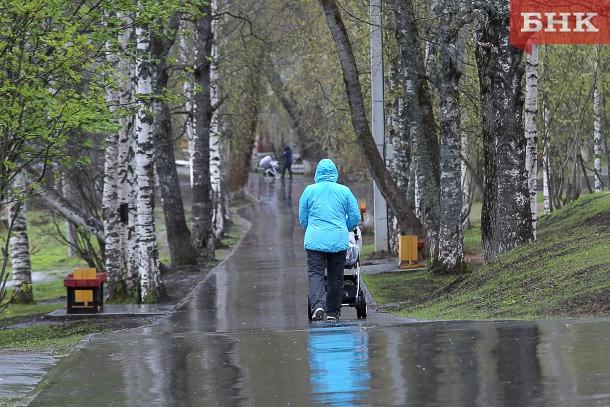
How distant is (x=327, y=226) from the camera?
508 inches

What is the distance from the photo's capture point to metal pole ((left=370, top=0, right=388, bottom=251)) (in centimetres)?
2777

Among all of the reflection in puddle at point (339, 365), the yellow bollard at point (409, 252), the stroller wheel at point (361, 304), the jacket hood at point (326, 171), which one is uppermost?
the jacket hood at point (326, 171)

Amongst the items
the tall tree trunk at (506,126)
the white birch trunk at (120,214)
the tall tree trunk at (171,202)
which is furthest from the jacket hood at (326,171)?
the tall tree trunk at (171,202)

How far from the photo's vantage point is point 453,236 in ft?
74.6

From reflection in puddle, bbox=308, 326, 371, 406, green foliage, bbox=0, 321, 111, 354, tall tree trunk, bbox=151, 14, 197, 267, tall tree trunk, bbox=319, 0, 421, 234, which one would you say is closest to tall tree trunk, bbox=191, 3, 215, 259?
tall tree trunk, bbox=151, 14, 197, 267

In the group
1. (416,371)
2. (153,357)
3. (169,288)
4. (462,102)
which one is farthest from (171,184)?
(416,371)

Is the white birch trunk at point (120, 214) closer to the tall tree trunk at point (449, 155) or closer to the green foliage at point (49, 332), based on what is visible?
the green foliage at point (49, 332)

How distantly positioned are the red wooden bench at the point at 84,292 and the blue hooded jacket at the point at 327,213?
729cm

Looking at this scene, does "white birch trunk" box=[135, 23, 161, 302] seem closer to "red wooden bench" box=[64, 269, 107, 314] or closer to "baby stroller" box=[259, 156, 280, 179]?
"red wooden bench" box=[64, 269, 107, 314]

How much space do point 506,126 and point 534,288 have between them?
15.6 feet

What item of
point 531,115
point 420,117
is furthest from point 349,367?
point 420,117

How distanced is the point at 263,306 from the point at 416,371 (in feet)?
33.9

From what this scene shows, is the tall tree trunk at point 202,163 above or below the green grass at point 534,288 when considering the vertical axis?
above

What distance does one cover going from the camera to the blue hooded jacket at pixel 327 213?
12906mm
